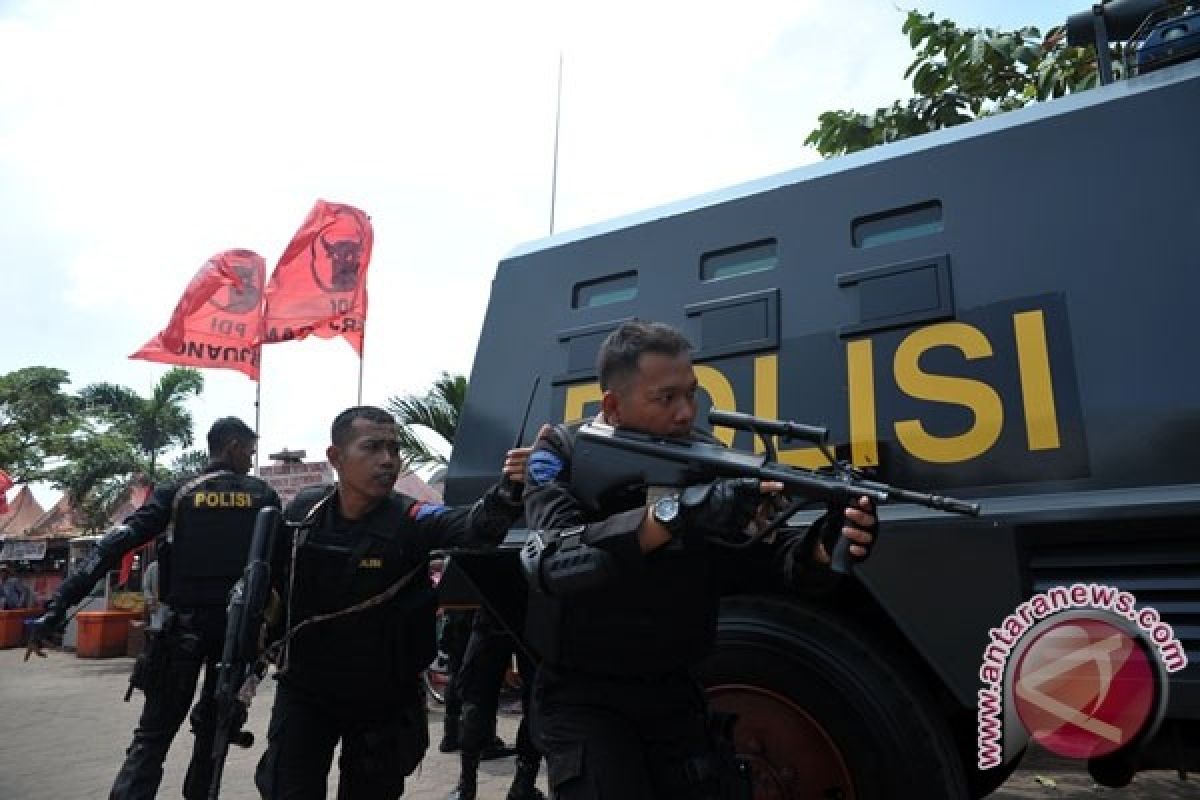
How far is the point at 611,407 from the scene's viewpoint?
182cm

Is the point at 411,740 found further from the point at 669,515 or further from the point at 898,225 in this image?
the point at 898,225

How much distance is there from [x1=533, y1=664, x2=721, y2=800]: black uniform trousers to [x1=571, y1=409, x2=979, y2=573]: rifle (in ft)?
1.18

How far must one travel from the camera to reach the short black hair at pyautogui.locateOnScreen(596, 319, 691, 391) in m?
1.74

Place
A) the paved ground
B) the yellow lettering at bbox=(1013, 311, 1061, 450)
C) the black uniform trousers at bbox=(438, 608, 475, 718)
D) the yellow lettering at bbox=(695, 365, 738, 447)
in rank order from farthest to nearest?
the black uniform trousers at bbox=(438, 608, 475, 718) < the paved ground < the yellow lettering at bbox=(695, 365, 738, 447) < the yellow lettering at bbox=(1013, 311, 1061, 450)

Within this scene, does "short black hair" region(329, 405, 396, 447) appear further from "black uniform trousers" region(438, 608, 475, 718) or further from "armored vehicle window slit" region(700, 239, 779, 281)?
"black uniform trousers" region(438, 608, 475, 718)

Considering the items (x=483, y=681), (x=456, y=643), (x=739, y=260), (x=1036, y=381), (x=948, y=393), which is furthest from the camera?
(x=456, y=643)

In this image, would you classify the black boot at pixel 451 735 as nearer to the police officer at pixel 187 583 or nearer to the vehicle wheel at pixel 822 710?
the police officer at pixel 187 583

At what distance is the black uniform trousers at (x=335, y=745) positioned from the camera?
2.26 m

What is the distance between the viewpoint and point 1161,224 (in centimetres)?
218

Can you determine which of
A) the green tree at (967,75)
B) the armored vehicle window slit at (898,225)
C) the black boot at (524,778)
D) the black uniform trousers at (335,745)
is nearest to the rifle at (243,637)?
the black uniform trousers at (335,745)

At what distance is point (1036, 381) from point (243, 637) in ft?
7.84

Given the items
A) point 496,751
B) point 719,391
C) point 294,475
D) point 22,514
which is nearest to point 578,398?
point 719,391

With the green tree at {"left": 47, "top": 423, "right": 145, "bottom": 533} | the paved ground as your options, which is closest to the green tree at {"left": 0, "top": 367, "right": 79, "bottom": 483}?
the green tree at {"left": 47, "top": 423, "right": 145, "bottom": 533}

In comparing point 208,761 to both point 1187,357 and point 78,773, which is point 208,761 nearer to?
point 78,773
